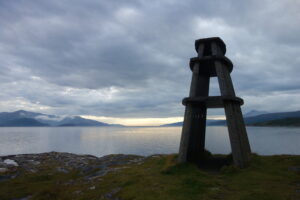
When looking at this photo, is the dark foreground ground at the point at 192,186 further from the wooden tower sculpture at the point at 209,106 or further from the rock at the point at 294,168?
the wooden tower sculpture at the point at 209,106

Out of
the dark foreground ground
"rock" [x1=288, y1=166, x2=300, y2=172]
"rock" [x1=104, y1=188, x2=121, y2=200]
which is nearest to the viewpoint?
the dark foreground ground

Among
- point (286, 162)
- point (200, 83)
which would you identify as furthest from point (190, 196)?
point (200, 83)

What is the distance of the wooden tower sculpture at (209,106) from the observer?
19.2 metres

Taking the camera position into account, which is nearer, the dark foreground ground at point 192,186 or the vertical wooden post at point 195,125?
the dark foreground ground at point 192,186

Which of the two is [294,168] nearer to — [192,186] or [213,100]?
[213,100]

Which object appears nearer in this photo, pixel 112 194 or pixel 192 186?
pixel 192 186

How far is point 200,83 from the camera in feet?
84.2

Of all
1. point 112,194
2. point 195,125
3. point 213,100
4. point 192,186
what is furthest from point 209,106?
point 112,194

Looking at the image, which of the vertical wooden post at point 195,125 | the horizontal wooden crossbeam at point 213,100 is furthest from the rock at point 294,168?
the vertical wooden post at point 195,125

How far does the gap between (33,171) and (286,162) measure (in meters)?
30.6

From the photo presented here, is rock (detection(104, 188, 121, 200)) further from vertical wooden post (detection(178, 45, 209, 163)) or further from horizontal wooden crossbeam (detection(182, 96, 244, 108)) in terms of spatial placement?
horizontal wooden crossbeam (detection(182, 96, 244, 108))

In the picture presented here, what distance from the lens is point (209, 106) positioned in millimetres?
22344

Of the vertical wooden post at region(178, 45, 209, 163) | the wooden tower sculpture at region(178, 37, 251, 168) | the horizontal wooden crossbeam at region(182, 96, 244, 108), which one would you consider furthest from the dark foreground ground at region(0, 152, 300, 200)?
the horizontal wooden crossbeam at region(182, 96, 244, 108)

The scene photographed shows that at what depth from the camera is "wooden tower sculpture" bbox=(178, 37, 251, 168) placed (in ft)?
63.0
